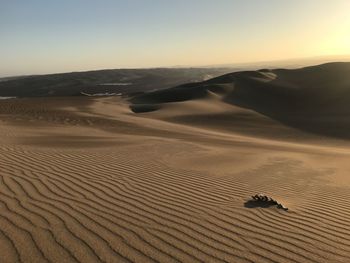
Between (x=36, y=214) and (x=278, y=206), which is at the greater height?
(x=36, y=214)

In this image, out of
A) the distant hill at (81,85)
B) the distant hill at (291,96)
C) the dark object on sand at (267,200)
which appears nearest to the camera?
the dark object on sand at (267,200)

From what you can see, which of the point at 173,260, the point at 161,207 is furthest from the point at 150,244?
the point at 161,207

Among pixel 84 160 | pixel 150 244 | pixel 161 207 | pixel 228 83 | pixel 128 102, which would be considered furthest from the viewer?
pixel 228 83

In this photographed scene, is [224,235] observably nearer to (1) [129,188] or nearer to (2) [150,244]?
(2) [150,244]

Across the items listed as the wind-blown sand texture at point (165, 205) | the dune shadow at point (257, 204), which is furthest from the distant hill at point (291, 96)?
the dune shadow at point (257, 204)

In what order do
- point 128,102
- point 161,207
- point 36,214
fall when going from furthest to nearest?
point 128,102
point 161,207
point 36,214

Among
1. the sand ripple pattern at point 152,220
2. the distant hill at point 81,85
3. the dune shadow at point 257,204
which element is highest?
the sand ripple pattern at point 152,220

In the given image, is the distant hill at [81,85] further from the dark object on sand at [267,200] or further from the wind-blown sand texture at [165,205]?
the dark object on sand at [267,200]

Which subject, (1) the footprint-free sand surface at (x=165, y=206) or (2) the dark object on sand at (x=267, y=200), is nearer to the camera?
(1) the footprint-free sand surface at (x=165, y=206)

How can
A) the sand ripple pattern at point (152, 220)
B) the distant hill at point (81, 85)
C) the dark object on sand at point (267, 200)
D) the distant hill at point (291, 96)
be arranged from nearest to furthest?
1. the sand ripple pattern at point (152, 220)
2. the dark object on sand at point (267, 200)
3. the distant hill at point (291, 96)
4. the distant hill at point (81, 85)
